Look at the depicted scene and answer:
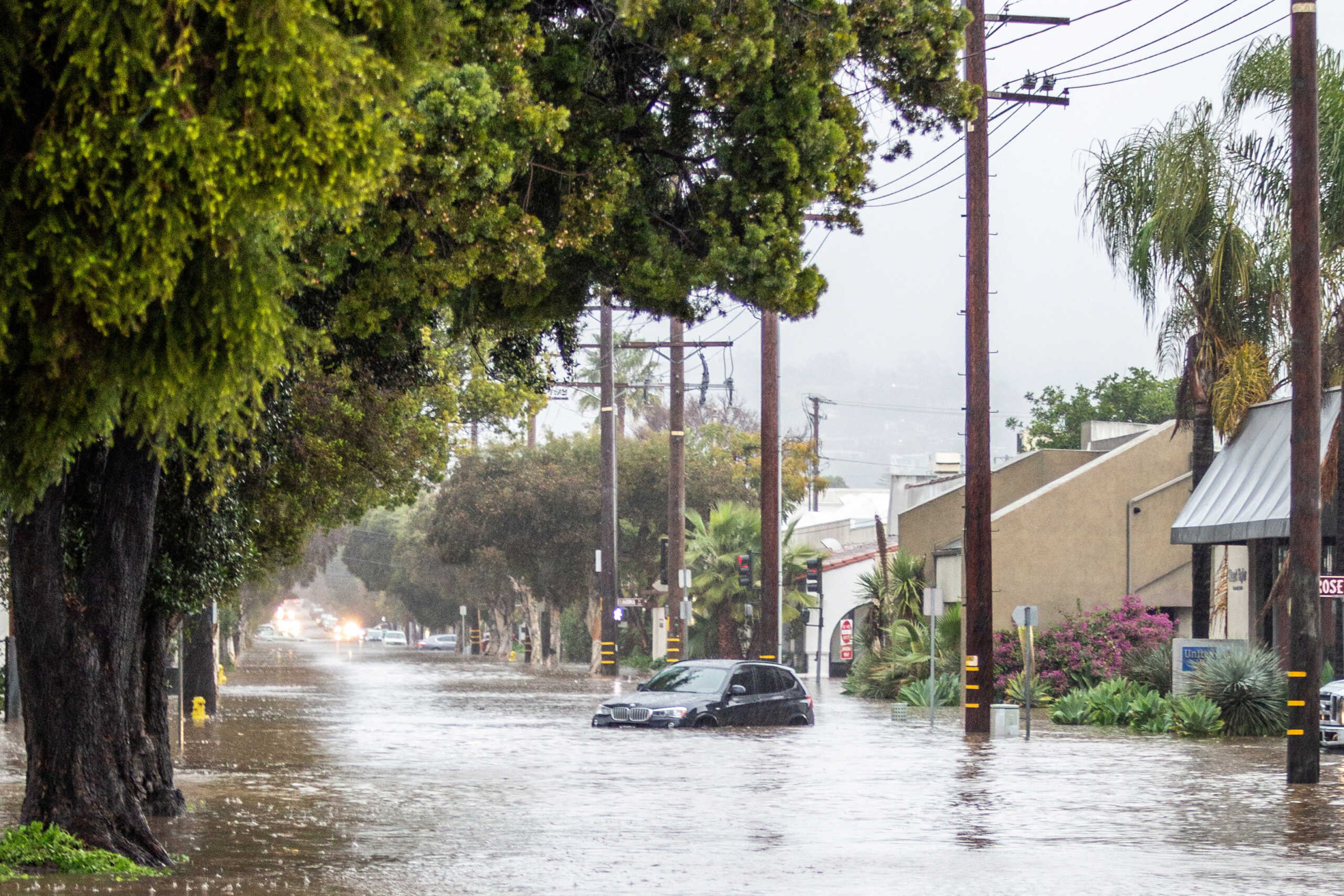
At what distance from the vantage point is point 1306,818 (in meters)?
16.4

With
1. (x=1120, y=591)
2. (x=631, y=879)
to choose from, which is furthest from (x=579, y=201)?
(x=1120, y=591)

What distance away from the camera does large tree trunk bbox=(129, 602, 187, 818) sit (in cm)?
1608

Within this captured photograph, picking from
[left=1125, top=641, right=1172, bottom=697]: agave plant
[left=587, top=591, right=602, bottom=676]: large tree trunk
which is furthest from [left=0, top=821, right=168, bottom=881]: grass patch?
[left=587, top=591, right=602, bottom=676]: large tree trunk

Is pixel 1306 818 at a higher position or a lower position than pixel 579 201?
lower

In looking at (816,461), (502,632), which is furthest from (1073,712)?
(502,632)

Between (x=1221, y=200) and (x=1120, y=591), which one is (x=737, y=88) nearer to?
(x=1221, y=200)

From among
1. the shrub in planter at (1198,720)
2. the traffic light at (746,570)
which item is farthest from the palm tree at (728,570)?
the shrub in planter at (1198,720)

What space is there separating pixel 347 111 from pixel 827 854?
8.17m

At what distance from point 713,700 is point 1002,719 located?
4.93 meters

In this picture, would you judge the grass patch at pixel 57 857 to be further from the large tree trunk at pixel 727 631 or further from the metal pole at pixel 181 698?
the large tree trunk at pixel 727 631

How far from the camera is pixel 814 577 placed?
44094 millimetres

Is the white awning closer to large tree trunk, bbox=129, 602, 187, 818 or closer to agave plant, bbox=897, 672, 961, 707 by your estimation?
agave plant, bbox=897, 672, 961, 707

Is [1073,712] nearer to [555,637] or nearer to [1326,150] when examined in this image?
[1326,150]

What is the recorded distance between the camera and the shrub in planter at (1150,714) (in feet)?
98.6
